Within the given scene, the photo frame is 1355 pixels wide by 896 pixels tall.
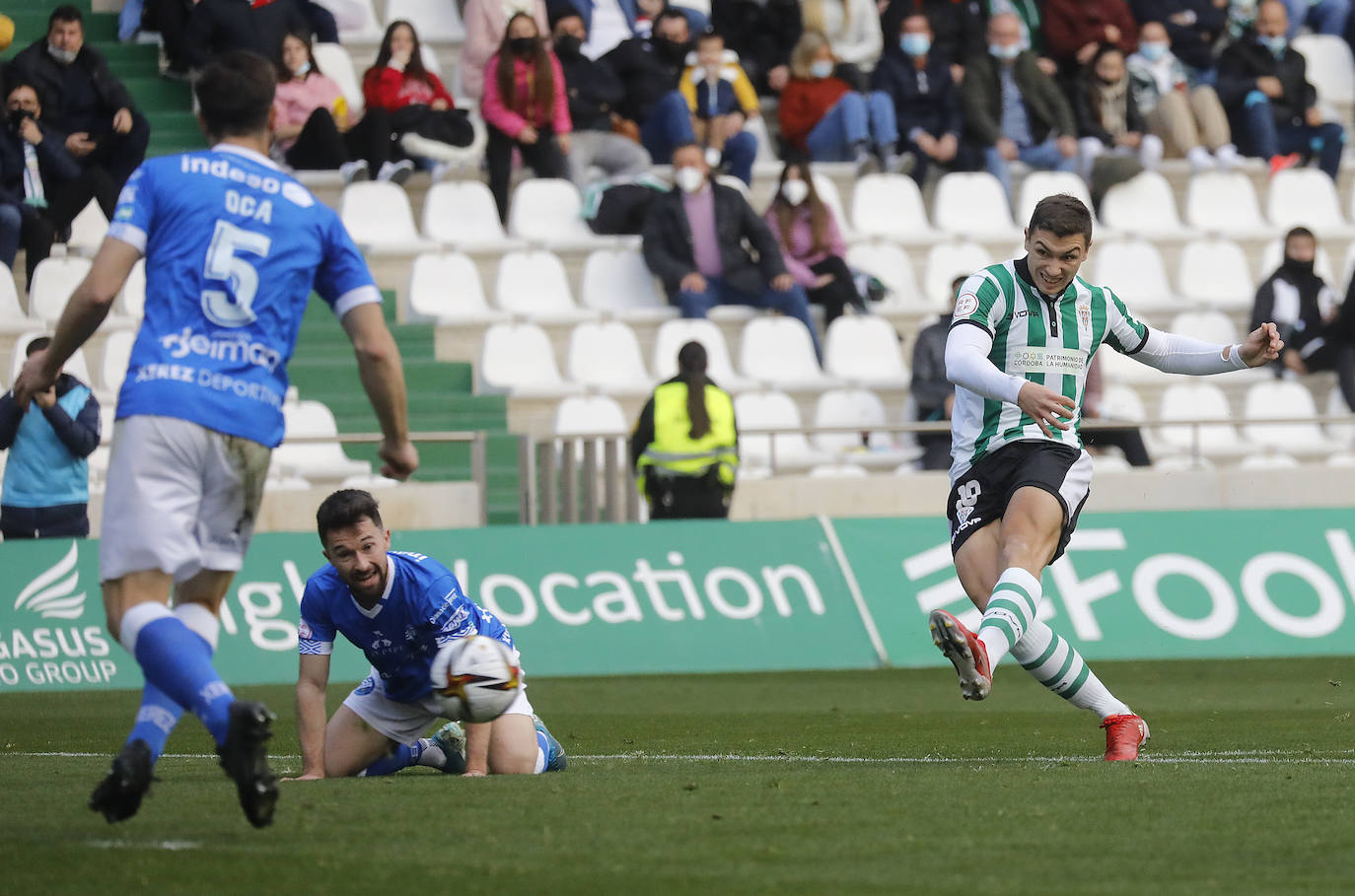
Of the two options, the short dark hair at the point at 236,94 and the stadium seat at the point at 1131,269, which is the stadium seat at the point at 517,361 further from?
the short dark hair at the point at 236,94

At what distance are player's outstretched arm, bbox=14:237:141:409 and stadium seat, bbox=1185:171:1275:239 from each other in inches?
656

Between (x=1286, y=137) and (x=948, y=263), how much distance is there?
4495mm

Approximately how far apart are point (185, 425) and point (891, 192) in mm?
14795

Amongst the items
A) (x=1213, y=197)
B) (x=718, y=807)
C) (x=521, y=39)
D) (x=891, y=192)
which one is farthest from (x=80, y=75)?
(x=718, y=807)

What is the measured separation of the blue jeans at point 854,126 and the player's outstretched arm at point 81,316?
14.6m

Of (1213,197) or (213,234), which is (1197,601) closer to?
(1213,197)

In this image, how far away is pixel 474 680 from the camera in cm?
622

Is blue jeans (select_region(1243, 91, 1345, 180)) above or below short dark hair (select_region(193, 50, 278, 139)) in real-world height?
below

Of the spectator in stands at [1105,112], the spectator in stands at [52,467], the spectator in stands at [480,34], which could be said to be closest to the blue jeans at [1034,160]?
the spectator in stands at [1105,112]

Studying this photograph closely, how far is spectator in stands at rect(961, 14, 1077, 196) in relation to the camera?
1958 centimetres

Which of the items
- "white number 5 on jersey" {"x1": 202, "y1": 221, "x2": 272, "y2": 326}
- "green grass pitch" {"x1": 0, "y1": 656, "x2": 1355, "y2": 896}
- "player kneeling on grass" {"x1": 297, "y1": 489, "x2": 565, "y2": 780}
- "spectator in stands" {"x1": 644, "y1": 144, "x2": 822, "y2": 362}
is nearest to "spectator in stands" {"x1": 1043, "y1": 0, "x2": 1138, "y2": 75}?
"spectator in stands" {"x1": 644, "y1": 144, "x2": 822, "y2": 362}

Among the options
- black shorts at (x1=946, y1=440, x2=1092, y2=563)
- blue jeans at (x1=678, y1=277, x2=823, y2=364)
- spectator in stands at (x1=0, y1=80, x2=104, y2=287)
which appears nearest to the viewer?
black shorts at (x1=946, y1=440, x2=1092, y2=563)

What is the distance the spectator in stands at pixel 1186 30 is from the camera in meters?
21.5

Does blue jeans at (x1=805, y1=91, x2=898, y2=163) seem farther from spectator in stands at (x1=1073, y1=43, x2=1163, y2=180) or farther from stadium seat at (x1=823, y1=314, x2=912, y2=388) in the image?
stadium seat at (x1=823, y1=314, x2=912, y2=388)
